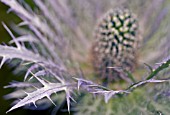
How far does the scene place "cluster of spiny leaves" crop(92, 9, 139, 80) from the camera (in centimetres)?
154

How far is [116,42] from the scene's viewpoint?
1.54 metres

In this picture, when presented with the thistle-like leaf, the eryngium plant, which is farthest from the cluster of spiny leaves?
the thistle-like leaf

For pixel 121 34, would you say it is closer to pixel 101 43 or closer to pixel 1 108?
pixel 101 43

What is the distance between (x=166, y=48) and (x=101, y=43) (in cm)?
23

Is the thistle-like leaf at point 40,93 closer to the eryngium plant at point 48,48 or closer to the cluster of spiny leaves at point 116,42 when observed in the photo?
the eryngium plant at point 48,48

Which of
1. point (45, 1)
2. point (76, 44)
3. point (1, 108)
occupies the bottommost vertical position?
point (1, 108)

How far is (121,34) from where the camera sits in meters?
1.54

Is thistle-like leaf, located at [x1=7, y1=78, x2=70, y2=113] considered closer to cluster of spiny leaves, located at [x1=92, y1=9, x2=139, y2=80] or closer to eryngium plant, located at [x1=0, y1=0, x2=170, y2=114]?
eryngium plant, located at [x1=0, y1=0, x2=170, y2=114]

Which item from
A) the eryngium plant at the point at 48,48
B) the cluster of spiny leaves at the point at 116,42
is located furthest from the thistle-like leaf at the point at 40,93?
the cluster of spiny leaves at the point at 116,42

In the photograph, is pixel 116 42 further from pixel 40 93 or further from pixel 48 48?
pixel 40 93

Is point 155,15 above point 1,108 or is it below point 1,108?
above

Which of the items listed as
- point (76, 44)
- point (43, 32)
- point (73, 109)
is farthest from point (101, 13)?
point (73, 109)

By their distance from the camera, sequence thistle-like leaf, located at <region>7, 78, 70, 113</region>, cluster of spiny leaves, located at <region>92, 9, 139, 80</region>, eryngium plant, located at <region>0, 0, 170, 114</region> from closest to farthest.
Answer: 1. thistle-like leaf, located at <region>7, 78, 70, 113</region>
2. eryngium plant, located at <region>0, 0, 170, 114</region>
3. cluster of spiny leaves, located at <region>92, 9, 139, 80</region>

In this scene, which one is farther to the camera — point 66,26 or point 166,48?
point 66,26
